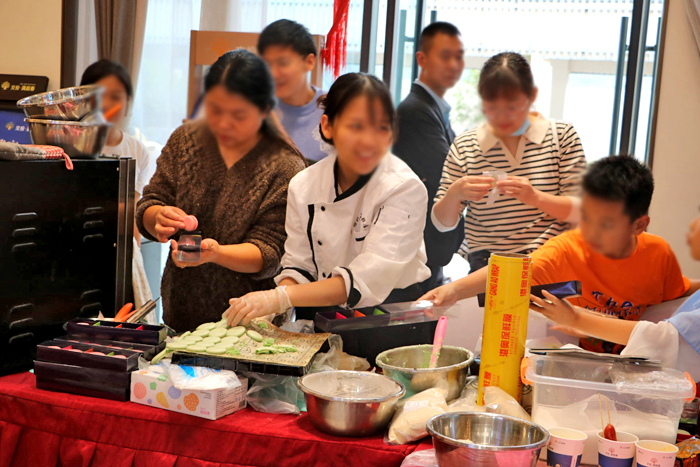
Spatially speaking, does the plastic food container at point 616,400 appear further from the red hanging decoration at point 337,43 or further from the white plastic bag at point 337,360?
the red hanging decoration at point 337,43

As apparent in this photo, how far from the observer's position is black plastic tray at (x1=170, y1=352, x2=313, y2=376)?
0.88 m

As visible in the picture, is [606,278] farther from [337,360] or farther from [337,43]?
→ [337,43]

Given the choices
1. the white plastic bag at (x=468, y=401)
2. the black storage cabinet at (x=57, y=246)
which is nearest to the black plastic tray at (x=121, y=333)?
the black storage cabinet at (x=57, y=246)

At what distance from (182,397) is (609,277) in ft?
2.45

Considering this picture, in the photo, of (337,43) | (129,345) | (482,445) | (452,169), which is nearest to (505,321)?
(482,445)

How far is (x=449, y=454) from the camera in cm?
68

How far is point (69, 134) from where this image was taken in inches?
43.2

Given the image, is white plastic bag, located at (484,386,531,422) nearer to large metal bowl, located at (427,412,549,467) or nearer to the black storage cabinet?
large metal bowl, located at (427,412,549,467)

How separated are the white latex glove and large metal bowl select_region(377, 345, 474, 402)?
24 cm

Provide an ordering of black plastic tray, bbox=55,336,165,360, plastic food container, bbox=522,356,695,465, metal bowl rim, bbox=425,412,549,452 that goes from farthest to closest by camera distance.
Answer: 1. black plastic tray, bbox=55,336,165,360
2. plastic food container, bbox=522,356,695,465
3. metal bowl rim, bbox=425,412,549,452

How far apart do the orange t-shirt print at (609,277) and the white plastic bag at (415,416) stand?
34cm

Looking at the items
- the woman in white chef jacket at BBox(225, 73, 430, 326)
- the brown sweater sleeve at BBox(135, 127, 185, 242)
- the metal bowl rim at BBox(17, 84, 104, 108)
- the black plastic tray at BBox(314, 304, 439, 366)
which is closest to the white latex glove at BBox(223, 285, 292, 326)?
the woman in white chef jacket at BBox(225, 73, 430, 326)

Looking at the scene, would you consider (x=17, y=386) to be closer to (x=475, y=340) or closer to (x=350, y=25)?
(x=475, y=340)

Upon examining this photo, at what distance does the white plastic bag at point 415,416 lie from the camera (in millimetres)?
794
